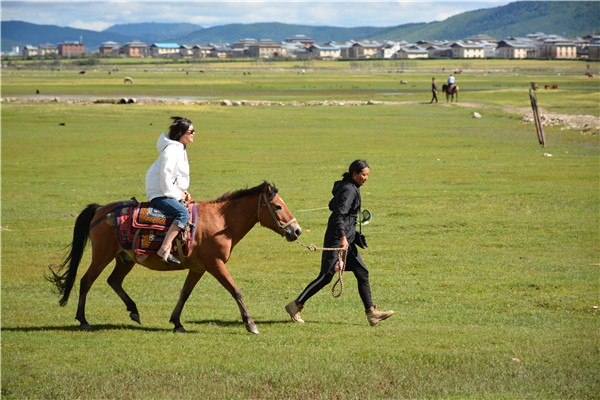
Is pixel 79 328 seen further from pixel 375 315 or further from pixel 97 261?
pixel 375 315

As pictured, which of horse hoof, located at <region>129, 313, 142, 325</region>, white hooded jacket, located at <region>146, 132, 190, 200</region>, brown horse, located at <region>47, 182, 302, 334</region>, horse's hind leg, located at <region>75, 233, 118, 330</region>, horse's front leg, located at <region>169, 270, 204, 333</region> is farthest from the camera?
horse hoof, located at <region>129, 313, 142, 325</region>

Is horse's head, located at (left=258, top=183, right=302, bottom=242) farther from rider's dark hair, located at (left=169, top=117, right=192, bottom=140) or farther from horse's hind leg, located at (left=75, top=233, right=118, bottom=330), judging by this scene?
horse's hind leg, located at (left=75, top=233, right=118, bottom=330)

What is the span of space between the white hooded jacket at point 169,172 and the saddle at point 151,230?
242 mm

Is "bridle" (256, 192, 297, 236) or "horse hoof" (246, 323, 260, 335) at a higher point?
"bridle" (256, 192, 297, 236)

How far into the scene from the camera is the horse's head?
11.4 meters

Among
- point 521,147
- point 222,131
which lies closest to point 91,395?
point 521,147

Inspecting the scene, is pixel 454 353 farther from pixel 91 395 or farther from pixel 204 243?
pixel 91 395

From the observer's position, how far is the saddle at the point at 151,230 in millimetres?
11320

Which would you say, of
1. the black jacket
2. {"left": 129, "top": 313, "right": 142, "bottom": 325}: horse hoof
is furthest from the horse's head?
{"left": 129, "top": 313, "right": 142, "bottom": 325}: horse hoof

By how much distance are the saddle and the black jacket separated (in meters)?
1.74

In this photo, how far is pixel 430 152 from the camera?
1433 inches

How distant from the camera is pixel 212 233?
11422 mm

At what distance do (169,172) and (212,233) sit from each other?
3.15ft

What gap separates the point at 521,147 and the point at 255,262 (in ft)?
75.8
